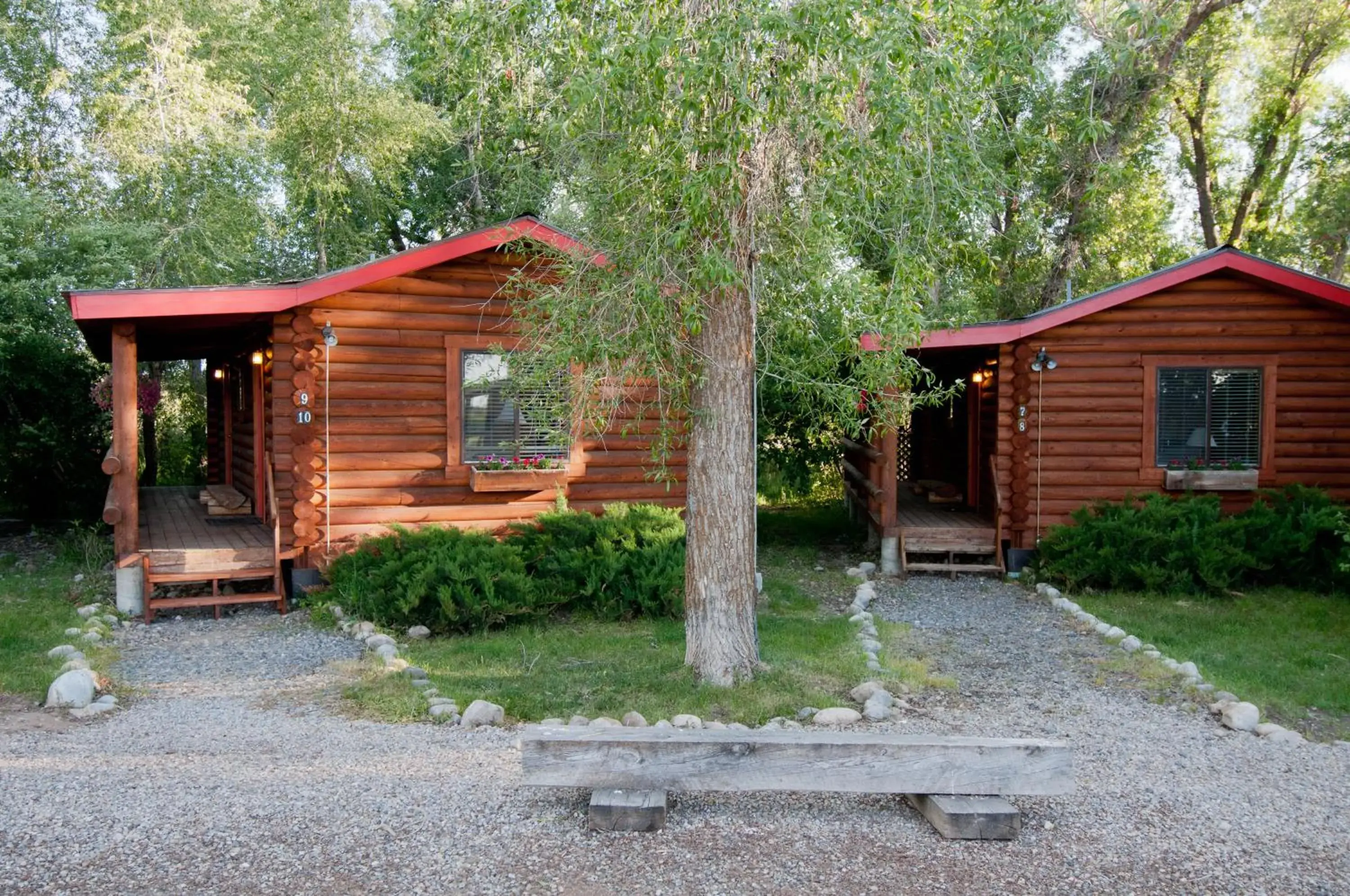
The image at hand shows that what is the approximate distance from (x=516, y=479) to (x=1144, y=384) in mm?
6943

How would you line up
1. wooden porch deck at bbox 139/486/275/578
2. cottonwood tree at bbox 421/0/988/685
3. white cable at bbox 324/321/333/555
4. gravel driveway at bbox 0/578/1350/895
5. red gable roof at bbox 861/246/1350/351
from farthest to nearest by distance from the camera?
red gable roof at bbox 861/246/1350/351, white cable at bbox 324/321/333/555, wooden porch deck at bbox 139/486/275/578, cottonwood tree at bbox 421/0/988/685, gravel driveway at bbox 0/578/1350/895

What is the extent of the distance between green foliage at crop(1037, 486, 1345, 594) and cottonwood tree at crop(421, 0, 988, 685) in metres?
4.58

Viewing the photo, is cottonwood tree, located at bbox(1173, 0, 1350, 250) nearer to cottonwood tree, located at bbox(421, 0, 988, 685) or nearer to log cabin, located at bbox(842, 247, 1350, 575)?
log cabin, located at bbox(842, 247, 1350, 575)

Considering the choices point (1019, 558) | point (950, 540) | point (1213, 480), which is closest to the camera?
point (1213, 480)

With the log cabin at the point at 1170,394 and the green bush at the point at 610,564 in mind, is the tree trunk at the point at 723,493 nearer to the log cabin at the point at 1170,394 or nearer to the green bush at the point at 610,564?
the green bush at the point at 610,564

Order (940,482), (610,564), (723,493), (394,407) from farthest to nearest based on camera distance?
(940,482) → (394,407) → (610,564) → (723,493)

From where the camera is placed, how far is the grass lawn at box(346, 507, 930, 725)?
5930mm

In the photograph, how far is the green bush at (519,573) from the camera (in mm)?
8070

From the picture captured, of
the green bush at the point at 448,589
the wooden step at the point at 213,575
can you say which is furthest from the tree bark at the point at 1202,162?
the wooden step at the point at 213,575

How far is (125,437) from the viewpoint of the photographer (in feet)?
29.4

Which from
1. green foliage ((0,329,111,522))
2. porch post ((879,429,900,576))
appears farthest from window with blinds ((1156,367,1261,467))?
green foliage ((0,329,111,522))

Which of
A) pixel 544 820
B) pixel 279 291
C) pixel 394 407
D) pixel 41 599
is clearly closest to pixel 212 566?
pixel 41 599

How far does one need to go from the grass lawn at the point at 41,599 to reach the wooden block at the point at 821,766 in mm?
3996

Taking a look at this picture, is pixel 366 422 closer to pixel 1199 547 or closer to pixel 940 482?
pixel 1199 547
